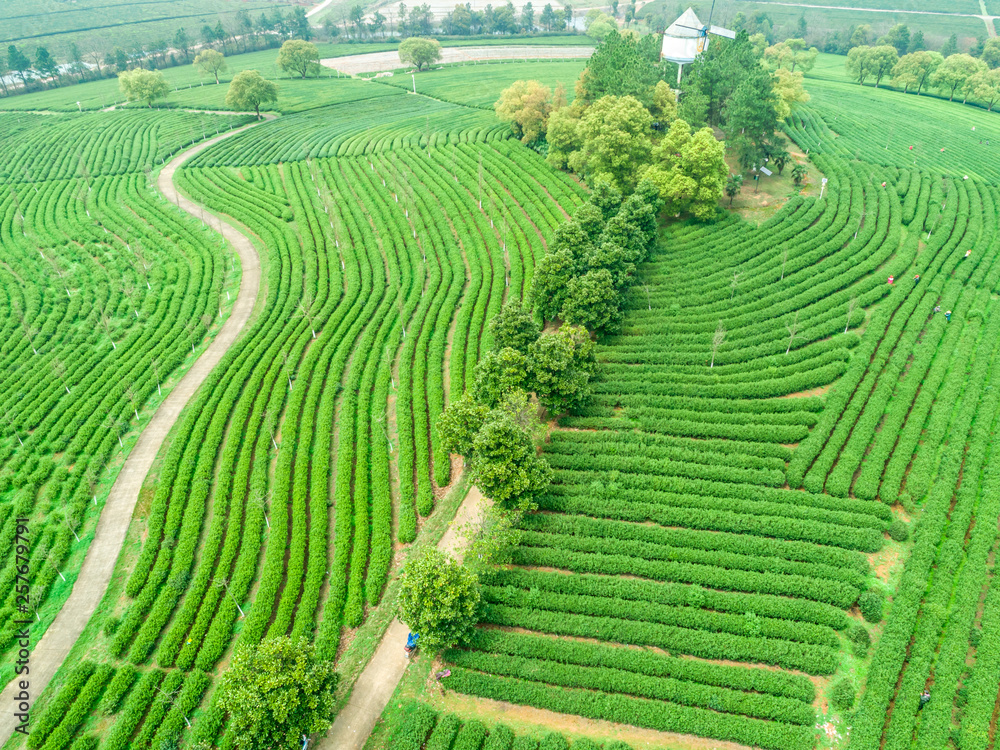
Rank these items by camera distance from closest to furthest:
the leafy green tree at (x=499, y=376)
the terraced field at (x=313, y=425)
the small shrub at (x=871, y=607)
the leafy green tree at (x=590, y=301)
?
1. the small shrub at (x=871, y=607)
2. the terraced field at (x=313, y=425)
3. the leafy green tree at (x=499, y=376)
4. the leafy green tree at (x=590, y=301)

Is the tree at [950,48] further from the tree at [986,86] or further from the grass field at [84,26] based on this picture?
the grass field at [84,26]

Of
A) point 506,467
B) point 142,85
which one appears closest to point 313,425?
point 506,467

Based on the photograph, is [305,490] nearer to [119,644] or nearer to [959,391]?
[119,644]

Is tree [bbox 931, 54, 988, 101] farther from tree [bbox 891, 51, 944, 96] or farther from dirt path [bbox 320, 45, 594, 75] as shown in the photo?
dirt path [bbox 320, 45, 594, 75]

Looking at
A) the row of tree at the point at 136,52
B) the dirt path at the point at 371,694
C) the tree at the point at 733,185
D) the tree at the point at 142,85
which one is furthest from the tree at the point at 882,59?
the row of tree at the point at 136,52

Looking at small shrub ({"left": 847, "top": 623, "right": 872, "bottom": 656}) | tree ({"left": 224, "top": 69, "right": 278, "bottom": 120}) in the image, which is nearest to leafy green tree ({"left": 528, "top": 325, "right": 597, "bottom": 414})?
small shrub ({"left": 847, "top": 623, "right": 872, "bottom": 656})

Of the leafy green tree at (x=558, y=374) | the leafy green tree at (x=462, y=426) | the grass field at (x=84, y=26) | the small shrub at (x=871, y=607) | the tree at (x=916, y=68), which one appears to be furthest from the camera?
the grass field at (x=84, y=26)

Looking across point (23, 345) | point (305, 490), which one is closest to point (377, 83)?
point (23, 345)
